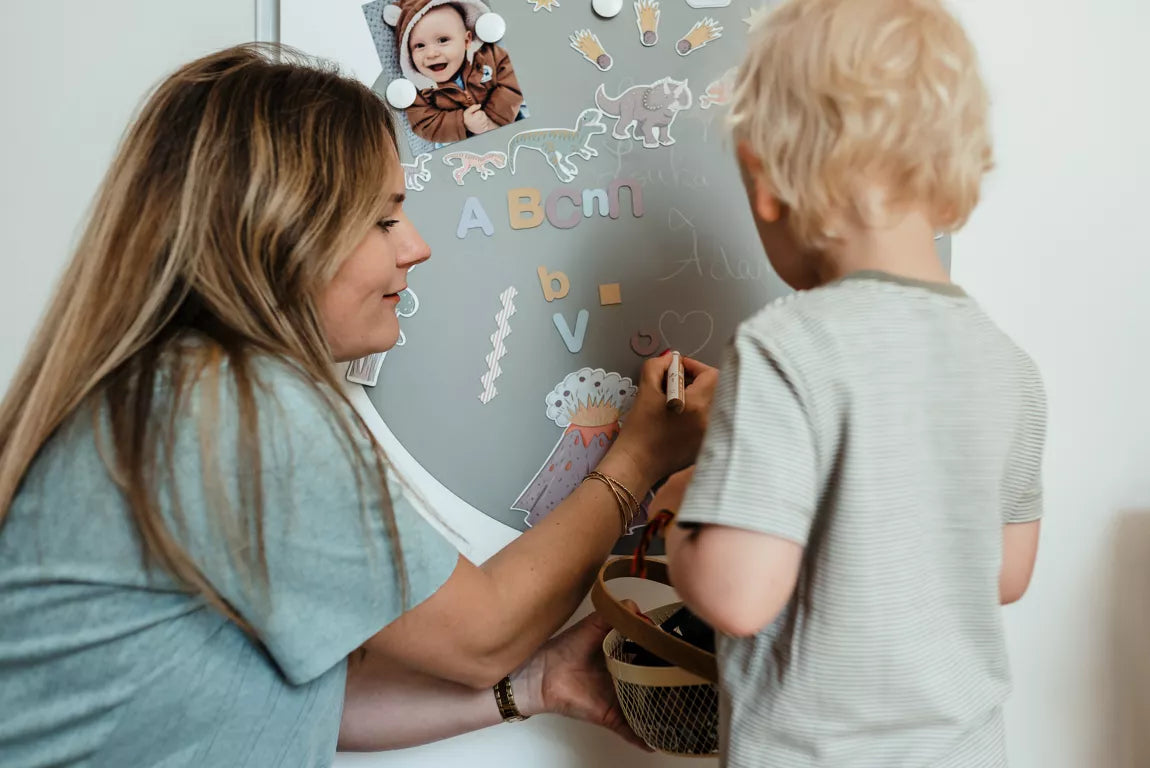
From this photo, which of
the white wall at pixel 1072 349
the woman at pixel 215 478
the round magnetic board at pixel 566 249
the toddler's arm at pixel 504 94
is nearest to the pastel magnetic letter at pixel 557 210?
the round magnetic board at pixel 566 249

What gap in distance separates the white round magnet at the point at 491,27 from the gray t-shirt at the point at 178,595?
20.8 inches

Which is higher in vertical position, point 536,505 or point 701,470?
point 701,470

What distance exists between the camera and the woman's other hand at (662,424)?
1.02 m

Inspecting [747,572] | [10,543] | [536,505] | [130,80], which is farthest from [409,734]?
[130,80]

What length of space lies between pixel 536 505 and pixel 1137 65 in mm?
858


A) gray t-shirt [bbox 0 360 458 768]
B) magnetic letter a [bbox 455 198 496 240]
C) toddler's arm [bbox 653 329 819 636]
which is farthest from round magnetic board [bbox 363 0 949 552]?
toddler's arm [bbox 653 329 819 636]

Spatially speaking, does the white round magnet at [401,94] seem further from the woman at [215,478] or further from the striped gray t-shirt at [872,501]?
the striped gray t-shirt at [872,501]

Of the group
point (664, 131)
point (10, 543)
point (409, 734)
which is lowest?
point (409, 734)

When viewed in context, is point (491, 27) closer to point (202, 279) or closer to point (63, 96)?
point (202, 279)

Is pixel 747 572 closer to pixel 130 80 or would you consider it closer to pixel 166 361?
pixel 166 361

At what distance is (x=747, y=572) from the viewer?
0.66m

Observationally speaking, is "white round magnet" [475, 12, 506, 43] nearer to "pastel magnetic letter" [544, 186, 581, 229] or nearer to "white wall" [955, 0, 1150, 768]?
"pastel magnetic letter" [544, 186, 581, 229]

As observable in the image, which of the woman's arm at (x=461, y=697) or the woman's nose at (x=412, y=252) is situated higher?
the woman's nose at (x=412, y=252)

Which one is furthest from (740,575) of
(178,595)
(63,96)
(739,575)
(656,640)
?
(63,96)
